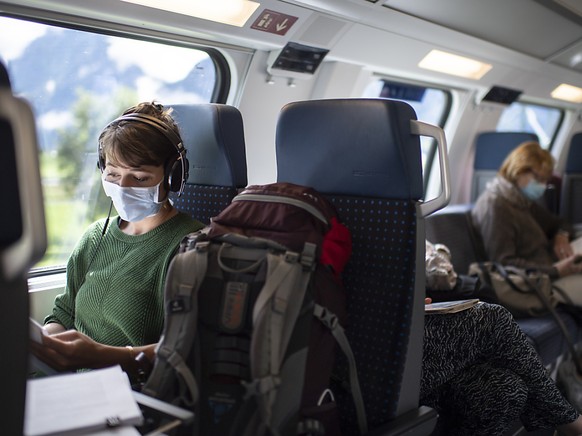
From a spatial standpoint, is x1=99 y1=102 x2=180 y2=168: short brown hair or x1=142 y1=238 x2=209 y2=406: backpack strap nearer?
x1=142 y1=238 x2=209 y2=406: backpack strap

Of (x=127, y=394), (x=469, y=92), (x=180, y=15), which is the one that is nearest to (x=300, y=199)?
(x=127, y=394)

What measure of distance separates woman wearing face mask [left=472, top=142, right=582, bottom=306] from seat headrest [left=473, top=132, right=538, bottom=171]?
1039 mm

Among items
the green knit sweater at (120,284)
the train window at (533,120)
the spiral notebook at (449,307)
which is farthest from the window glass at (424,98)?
the green knit sweater at (120,284)

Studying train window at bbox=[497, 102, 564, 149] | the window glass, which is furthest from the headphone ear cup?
train window at bbox=[497, 102, 564, 149]

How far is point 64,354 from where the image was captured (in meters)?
1.67

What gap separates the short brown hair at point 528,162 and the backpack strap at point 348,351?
2875 mm

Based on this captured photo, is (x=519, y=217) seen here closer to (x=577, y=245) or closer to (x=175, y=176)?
(x=577, y=245)

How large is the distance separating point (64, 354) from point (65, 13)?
1.51 meters

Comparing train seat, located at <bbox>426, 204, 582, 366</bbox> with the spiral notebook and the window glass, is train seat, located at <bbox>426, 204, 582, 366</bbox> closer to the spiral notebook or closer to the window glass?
the window glass

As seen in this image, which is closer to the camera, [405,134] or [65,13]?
[405,134]

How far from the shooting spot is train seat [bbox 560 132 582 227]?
568cm

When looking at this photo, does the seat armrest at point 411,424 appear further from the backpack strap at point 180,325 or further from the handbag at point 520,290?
the handbag at point 520,290

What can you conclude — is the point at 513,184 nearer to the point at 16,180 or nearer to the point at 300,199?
the point at 300,199

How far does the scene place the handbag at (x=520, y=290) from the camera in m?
3.62
